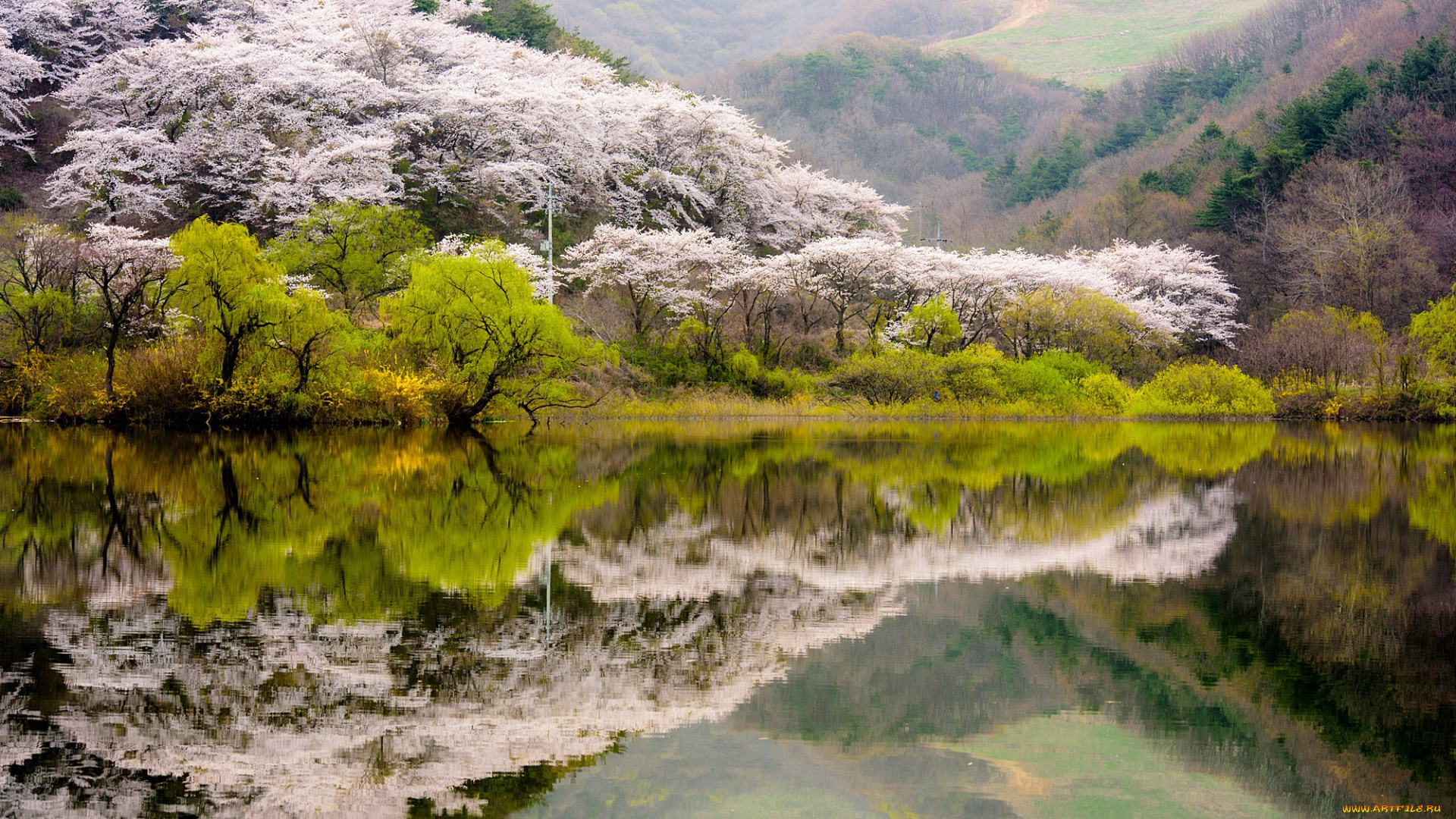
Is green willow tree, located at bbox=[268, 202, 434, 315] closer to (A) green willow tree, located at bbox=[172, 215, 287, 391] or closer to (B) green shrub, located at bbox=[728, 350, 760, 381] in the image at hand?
(A) green willow tree, located at bbox=[172, 215, 287, 391]

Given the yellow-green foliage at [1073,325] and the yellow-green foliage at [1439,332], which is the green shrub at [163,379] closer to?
the yellow-green foliage at [1073,325]

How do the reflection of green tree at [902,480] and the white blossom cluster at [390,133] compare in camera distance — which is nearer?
the reflection of green tree at [902,480]

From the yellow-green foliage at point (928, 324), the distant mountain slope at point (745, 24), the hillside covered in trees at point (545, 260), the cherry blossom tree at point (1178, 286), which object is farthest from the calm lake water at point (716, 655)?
the distant mountain slope at point (745, 24)

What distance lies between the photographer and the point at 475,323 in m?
26.2

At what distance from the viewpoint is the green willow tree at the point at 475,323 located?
26.2 metres

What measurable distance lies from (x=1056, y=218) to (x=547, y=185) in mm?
38360

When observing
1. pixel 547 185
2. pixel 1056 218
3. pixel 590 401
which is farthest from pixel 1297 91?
pixel 590 401

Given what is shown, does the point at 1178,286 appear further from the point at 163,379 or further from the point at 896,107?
the point at 896,107

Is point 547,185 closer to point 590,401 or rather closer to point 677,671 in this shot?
point 590,401

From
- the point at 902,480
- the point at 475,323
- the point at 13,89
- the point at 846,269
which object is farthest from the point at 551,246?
the point at 902,480

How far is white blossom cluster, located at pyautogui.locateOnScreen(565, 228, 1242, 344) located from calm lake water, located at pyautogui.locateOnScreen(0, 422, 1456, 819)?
2358cm

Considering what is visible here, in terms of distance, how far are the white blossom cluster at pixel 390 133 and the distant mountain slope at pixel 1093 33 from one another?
73.7m

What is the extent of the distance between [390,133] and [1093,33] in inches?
4175

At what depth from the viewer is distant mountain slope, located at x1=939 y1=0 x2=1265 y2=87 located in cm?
11144
